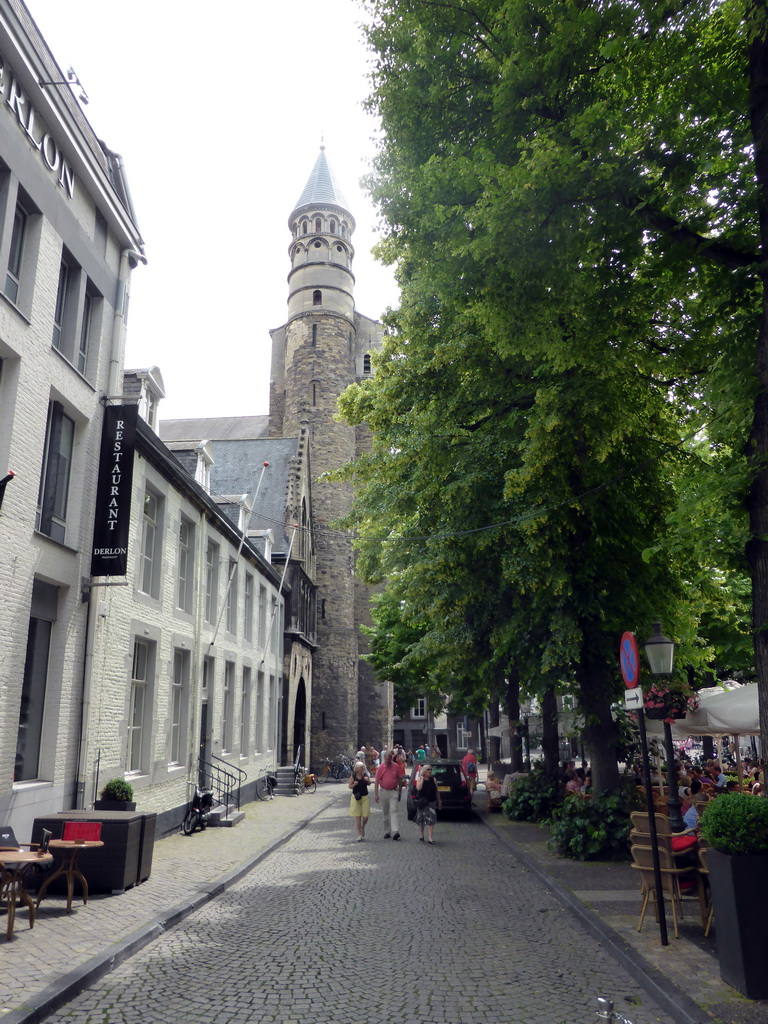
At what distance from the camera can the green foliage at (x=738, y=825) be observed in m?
5.90

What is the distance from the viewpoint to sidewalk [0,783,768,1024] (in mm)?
5512

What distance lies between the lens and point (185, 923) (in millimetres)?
8359

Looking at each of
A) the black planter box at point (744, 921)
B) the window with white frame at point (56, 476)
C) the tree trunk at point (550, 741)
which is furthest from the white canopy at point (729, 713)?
Answer: the window with white frame at point (56, 476)

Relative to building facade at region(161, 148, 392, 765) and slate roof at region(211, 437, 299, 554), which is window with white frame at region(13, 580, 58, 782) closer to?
building facade at region(161, 148, 392, 765)

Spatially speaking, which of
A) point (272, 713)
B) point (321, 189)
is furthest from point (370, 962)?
point (321, 189)

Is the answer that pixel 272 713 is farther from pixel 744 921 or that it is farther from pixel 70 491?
pixel 744 921

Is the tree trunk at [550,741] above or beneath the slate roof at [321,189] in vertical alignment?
beneath

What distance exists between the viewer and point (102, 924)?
25.5ft

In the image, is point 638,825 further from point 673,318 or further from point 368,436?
point 368,436

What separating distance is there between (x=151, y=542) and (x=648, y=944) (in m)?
11.9

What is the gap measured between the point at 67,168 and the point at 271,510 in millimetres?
23969

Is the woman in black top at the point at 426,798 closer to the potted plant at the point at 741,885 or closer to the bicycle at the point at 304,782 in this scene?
the potted plant at the point at 741,885

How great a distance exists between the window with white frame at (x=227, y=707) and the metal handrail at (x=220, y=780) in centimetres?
73

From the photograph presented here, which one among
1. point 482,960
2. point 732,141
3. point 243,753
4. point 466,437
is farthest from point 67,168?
point 243,753
